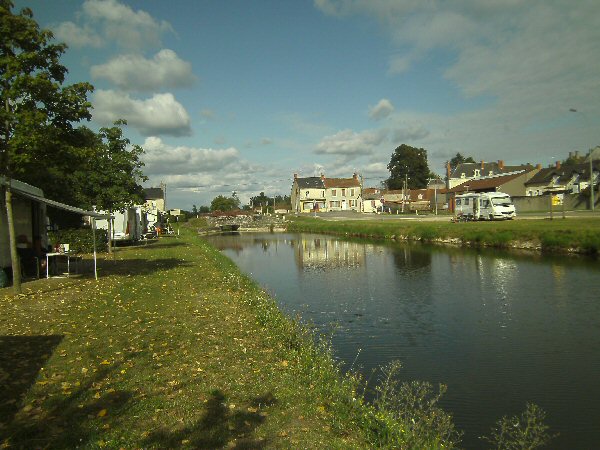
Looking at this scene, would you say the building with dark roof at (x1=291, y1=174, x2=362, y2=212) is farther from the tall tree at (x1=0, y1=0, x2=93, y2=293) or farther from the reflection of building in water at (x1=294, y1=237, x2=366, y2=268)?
the tall tree at (x1=0, y1=0, x2=93, y2=293)

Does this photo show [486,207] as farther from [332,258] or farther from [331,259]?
[331,259]

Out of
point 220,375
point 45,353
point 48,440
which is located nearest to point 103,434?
point 48,440

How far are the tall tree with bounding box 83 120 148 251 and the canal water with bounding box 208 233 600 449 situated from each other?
31.3 ft

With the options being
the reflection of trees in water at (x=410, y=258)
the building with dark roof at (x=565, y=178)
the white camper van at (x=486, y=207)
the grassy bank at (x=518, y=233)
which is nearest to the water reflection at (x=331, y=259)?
the reflection of trees in water at (x=410, y=258)

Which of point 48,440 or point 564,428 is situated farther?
point 564,428

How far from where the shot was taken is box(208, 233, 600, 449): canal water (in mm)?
7590

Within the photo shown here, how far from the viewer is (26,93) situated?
39.5 feet

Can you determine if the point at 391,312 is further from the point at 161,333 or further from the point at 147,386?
the point at 147,386

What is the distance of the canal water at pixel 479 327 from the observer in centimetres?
759

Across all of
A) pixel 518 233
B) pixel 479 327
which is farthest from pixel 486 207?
pixel 479 327

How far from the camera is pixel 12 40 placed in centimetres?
1199

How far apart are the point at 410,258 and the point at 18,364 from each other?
22.8m

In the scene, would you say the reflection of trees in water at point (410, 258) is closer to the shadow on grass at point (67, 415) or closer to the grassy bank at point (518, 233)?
the grassy bank at point (518, 233)

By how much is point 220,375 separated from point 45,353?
10.1 feet
